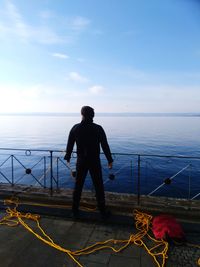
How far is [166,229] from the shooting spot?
4.02 metres

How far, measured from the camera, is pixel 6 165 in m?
23.0

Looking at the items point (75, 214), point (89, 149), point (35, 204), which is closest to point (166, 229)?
point (75, 214)

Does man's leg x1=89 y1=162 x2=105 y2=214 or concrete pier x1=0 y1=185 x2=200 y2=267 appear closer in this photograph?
concrete pier x1=0 y1=185 x2=200 y2=267

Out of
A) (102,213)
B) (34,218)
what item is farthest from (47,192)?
(102,213)

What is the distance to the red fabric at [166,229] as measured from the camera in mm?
3916

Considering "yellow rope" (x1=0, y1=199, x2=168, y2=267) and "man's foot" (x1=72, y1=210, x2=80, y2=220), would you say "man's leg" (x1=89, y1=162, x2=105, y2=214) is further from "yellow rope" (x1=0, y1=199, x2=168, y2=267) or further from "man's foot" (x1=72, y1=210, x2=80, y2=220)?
"yellow rope" (x1=0, y1=199, x2=168, y2=267)

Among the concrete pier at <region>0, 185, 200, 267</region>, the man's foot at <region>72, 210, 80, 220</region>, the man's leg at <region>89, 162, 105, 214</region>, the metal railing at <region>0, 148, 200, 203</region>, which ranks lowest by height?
the metal railing at <region>0, 148, 200, 203</region>

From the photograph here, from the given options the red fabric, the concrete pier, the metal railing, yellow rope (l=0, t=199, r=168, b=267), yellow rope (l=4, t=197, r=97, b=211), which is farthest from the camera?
the metal railing

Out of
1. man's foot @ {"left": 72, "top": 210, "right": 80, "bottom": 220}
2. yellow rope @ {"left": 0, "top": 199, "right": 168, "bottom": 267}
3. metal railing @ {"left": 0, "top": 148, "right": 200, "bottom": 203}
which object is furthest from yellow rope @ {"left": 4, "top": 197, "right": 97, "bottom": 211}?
metal railing @ {"left": 0, "top": 148, "right": 200, "bottom": 203}

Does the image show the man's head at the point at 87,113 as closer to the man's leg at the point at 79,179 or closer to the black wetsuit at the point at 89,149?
the black wetsuit at the point at 89,149

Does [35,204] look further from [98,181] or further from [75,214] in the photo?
[98,181]

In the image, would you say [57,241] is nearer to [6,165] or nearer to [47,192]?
[47,192]

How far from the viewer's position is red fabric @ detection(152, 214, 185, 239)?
12.8 ft

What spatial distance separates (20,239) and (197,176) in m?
16.6
